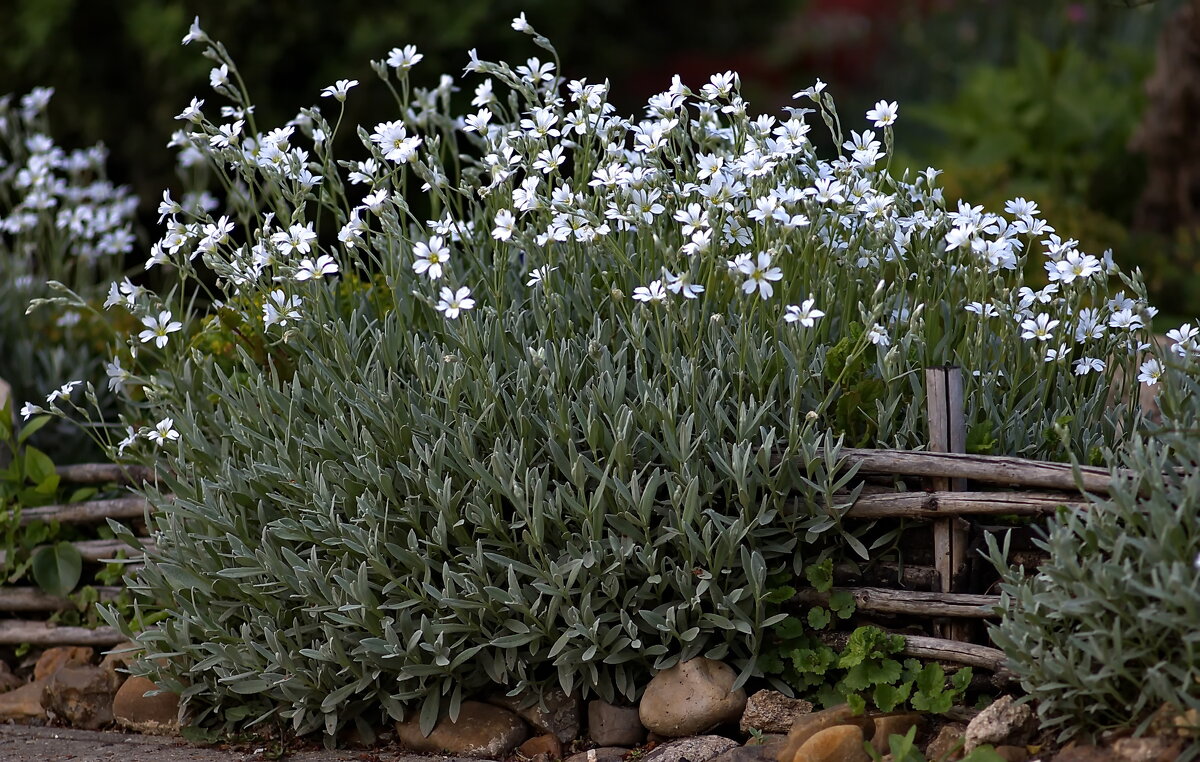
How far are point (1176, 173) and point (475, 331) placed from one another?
4360 mm

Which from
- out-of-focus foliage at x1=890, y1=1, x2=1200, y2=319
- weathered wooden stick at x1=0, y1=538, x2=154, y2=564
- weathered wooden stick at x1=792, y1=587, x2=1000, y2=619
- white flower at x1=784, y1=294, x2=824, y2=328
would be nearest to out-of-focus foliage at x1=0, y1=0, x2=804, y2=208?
out-of-focus foliage at x1=890, y1=1, x2=1200, y2=319

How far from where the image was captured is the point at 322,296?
3.28 metres

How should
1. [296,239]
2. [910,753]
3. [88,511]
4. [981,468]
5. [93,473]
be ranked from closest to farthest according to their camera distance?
[910,753] → [981,468] → [296,239] → [88,511] → [93,473]

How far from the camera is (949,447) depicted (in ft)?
9.18

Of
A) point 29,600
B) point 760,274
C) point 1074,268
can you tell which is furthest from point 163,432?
point 1074,268

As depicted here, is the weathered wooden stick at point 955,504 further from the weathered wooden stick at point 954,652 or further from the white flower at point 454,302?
the white flower at point 454,302

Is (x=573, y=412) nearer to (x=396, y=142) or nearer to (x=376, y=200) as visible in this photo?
(x=376, y=200)

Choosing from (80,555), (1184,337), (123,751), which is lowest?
(123,751)

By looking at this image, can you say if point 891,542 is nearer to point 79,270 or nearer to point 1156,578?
point 1156,578

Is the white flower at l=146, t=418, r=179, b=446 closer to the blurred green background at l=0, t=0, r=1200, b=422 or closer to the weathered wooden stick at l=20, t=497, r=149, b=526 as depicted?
the weathered wooden stick at l=20, t=497, r=149, b=526

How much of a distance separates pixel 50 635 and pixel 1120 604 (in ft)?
9.70

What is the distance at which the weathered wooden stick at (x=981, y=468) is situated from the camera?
2.59m

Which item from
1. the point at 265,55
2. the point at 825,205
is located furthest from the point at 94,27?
the point at 825,205

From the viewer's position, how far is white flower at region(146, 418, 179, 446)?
312cm
